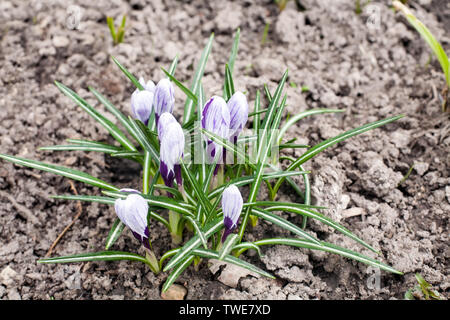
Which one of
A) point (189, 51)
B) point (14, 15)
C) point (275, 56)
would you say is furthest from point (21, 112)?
point (275, 56)

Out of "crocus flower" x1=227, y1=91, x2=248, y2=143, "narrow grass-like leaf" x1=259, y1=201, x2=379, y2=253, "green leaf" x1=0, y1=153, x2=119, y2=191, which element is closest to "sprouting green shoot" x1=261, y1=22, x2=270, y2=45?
"crocus flower" x1=227, y1=91, x2=248, y2=143

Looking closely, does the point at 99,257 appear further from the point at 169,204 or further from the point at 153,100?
the point at 153,100

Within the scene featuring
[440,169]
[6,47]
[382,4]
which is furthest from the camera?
[382,4]

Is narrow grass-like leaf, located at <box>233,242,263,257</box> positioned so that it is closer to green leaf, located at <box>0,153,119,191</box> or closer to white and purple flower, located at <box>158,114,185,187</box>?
white and purple flower, located at <box>158,114,185,187</box>

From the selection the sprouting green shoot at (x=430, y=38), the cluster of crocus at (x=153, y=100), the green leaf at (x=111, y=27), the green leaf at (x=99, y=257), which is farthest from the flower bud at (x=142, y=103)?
the sprouting green shoot at (x=430, y=38)

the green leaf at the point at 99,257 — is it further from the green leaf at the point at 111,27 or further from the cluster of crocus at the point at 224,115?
the green leaf at the point at 111,27
